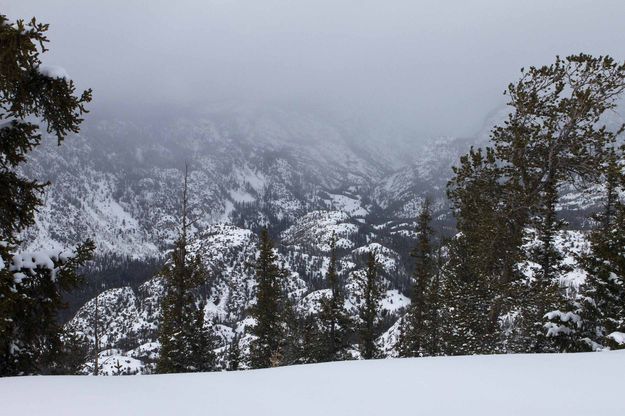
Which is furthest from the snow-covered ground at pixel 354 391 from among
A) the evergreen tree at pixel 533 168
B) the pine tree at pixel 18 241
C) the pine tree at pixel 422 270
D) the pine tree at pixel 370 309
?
the pine tree at pixel 422 270

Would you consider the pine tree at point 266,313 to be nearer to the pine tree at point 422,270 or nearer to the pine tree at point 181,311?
the pine tree at point 181,311

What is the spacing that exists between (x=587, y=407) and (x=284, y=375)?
3.41m

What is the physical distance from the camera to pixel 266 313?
28.9m

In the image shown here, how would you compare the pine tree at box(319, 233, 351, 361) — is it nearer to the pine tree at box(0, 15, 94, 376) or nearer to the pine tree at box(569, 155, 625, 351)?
the pine tree at box(569, 155, 625, 351)

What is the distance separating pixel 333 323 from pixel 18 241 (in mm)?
23390

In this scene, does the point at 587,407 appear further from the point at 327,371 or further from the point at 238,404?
the point at 238,404

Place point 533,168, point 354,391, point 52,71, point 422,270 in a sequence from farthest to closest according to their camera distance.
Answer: point 422,270
point 533,168
point 52,71
point 354,391

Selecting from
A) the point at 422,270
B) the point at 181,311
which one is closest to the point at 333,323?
the point at 422,270

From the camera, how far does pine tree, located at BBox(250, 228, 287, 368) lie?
28.6 m

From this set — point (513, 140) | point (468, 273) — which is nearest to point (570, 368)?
point (513, 140)

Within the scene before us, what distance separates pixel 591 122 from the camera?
1182 centimetres

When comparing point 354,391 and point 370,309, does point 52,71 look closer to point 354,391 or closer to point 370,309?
point 354,391

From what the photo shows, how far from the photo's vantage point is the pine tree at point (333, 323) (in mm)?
27359

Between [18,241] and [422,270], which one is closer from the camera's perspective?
[18,241]
